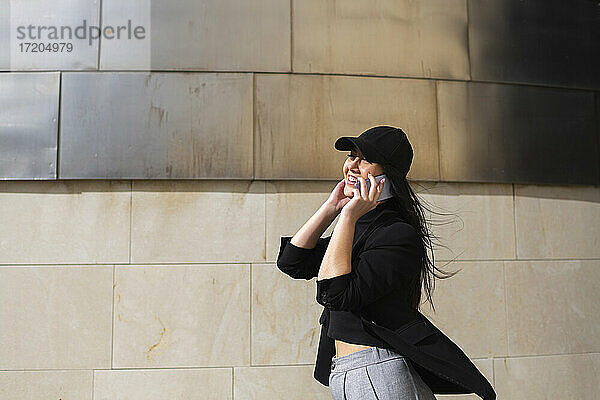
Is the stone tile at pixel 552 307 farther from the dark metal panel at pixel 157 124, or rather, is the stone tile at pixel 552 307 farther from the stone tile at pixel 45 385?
the stone tile at pixel 45 385

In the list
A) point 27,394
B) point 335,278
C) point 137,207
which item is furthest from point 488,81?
point 27,394

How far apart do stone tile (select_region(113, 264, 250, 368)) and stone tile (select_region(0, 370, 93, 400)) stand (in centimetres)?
27

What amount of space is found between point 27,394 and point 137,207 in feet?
4.94

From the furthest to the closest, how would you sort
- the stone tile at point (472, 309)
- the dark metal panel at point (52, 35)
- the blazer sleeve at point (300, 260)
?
1. the stone tile at point (472, 309)
2. the dark metal panel at point (52, 35)
3. the blazer sleeve at point (300, 260)

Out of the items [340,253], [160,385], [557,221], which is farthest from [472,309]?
[340,253]

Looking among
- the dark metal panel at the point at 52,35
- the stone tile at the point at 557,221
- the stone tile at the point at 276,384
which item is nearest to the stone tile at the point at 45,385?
the stone tile at the point at 276,384

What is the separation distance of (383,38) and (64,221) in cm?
273

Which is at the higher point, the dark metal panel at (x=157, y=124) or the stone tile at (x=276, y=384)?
the dark metal panel at (x=157, y=124)

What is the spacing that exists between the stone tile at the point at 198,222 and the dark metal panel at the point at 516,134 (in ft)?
4.94

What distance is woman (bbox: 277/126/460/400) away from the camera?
9.16ft

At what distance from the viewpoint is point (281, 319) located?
5.03 meters

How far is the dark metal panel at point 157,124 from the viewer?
5.05m

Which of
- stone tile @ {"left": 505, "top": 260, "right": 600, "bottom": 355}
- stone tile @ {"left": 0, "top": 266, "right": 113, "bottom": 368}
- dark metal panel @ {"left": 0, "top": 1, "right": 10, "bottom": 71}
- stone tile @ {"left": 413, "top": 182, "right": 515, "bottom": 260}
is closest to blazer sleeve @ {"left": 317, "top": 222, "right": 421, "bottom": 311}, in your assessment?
stone tile @ {"left": 413, "top": 182, "right": 515, "bottom": 260}

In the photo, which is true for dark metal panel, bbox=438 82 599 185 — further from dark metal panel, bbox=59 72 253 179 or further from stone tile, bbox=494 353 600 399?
dark metal panel, bbox=59 72 253 179
